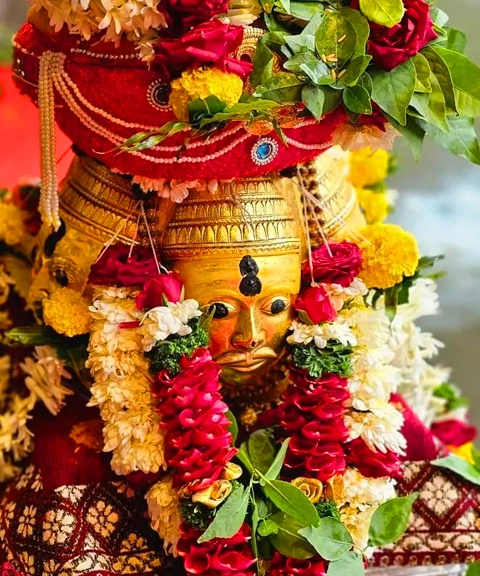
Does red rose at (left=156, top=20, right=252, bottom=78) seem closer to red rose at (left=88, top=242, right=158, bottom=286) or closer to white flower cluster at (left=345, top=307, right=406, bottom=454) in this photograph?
red rose at (left=88, top=242, right=158, bottom=286)

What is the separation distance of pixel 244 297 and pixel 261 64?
0.27m

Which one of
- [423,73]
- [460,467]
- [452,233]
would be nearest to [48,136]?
[423,73]

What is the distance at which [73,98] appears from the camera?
3.55ft

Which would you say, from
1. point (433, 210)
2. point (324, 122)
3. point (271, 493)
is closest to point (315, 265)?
point (324, 122)

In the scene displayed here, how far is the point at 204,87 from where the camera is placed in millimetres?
967

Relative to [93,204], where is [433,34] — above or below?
above

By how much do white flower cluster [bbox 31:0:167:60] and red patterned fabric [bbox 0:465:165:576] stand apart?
535 millimetres

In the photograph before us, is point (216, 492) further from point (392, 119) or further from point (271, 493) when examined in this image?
point (392, 119)

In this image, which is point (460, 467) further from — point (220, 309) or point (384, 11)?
point (384, 11)

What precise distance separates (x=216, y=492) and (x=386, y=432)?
22cm

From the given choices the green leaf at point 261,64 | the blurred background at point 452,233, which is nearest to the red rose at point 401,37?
the green leaf at point 261,64

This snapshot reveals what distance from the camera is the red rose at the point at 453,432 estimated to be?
1566 mm

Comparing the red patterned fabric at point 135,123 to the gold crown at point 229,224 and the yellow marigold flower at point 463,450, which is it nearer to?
the gold crown at point 229,224

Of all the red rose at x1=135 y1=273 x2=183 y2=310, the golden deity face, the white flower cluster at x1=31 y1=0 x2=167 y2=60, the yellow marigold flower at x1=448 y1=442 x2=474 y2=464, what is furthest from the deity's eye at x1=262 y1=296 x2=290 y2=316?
the yellow marigold flower at x1=448 y1=442 x2=474 y2=464
